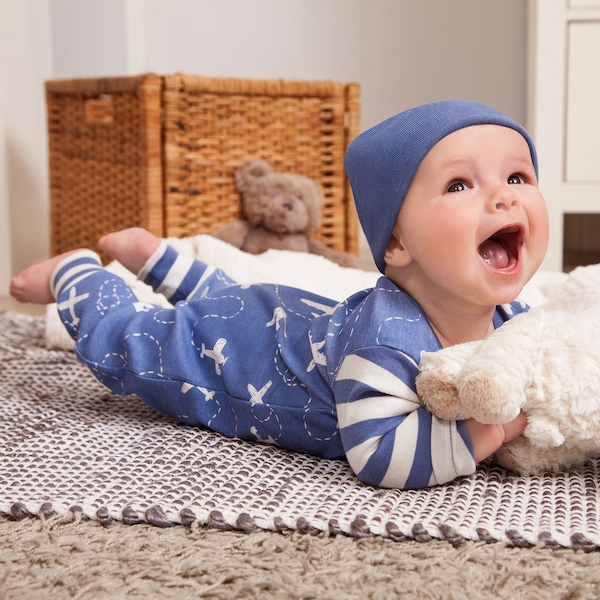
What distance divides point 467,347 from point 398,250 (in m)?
0.13

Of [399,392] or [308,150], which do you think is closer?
[399,392]

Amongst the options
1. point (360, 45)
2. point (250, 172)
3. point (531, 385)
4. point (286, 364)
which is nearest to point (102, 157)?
point (250, 172)

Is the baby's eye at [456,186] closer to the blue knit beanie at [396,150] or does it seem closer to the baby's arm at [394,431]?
the blue knit beanie at [396,150]

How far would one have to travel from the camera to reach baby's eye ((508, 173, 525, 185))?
78cm

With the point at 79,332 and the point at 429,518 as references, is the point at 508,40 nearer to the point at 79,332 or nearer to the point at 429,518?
the point at 79,332

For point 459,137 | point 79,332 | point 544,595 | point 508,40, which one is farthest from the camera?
point 508,40

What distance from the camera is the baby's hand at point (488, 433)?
28.2 inches

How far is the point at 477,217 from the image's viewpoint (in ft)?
2.42

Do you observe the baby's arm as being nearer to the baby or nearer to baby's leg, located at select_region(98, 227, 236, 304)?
the baby

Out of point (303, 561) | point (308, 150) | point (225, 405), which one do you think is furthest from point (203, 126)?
point (303, 561)

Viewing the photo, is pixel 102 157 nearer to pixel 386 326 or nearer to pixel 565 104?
pixel 565 104

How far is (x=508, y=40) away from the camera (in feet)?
8.37

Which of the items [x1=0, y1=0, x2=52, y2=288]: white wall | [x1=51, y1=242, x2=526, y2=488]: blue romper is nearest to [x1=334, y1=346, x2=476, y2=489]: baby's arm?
[x1=51, y1=242, x2=526, y2=488]: blue romper

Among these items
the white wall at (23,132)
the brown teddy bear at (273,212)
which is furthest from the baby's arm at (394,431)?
Result: the white wall at (23,132)
